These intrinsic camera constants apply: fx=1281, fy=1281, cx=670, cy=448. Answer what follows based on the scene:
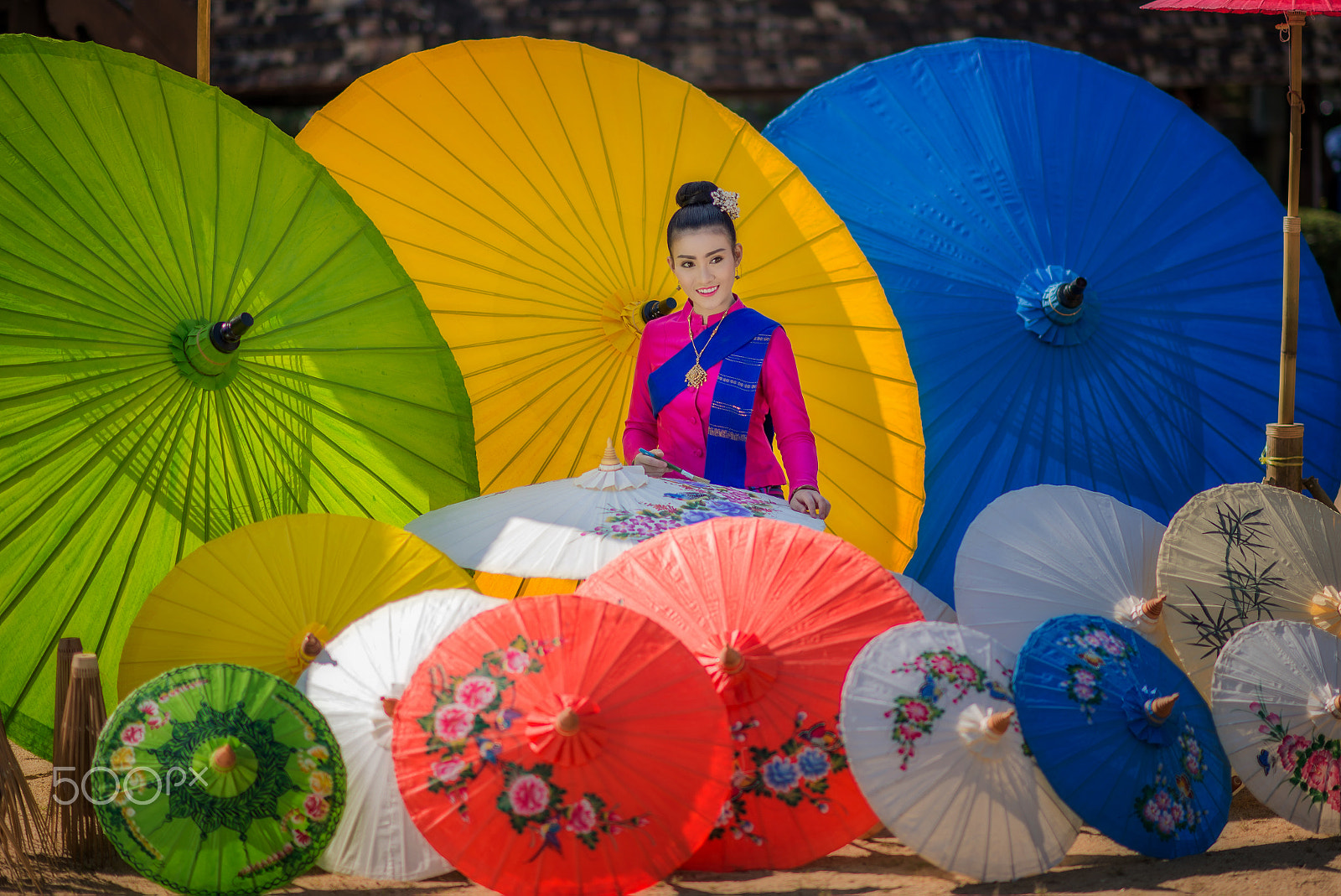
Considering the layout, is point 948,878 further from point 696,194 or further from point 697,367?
point 696,194

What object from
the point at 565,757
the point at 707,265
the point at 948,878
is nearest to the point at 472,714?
the point at 565,757

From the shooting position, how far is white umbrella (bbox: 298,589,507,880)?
8.57ft

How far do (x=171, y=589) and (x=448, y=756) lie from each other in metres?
0.87

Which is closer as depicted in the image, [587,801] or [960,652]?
[587,801]

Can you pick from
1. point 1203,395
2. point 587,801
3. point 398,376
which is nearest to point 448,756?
point 587,801

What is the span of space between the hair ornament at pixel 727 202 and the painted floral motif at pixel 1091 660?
150cm

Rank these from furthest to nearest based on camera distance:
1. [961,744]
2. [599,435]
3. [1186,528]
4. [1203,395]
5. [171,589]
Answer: [1203,395] → [599,435] → [1186,528] → [171,589] → [961,744]

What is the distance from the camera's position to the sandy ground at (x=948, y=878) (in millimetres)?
2658

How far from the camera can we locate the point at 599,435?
384 centimetres

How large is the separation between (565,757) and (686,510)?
2.81ft

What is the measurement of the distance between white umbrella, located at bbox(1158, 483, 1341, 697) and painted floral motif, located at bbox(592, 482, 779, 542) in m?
1.07

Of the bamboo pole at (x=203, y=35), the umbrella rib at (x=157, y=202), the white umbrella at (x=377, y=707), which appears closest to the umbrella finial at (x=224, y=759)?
the white umbrella at (x=377, y=707)

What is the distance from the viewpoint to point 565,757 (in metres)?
2.44

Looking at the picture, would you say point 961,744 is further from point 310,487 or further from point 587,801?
point 310,487
